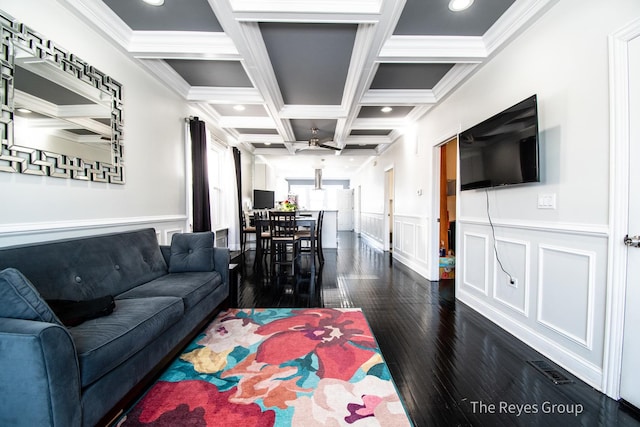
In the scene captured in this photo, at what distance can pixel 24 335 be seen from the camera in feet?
3.18

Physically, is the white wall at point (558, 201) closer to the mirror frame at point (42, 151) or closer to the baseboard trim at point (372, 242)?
the mirror frame at point (42, 151)

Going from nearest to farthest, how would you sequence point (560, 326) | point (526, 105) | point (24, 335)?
1. point (24, 335)
2. point (560, 326)
3. point (526, 105)

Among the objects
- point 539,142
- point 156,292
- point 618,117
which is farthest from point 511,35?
point 156,292

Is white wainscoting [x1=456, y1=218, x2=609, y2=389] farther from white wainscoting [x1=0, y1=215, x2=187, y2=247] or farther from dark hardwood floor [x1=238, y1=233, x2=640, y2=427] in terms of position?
white wainscoting [x1=0, y1=215, x2=187, y2=247]

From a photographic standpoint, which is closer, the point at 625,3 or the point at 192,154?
the point at 625,3

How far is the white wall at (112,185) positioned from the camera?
1713 millimetres

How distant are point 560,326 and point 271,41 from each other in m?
3.35

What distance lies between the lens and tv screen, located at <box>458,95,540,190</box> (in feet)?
6.55

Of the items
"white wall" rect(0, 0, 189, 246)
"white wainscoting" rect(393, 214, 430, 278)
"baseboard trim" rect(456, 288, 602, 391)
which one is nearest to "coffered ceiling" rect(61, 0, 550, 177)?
"white wall" rect(0, 0, 189, 246)

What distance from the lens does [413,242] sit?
15.6 ft

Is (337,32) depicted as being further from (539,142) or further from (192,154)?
(192,154)

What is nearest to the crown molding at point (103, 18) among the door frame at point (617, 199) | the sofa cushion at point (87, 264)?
the sofa cushion at point (87, 264)

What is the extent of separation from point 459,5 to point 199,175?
3542 millimetres

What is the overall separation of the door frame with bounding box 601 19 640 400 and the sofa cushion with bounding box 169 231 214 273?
3028mm
